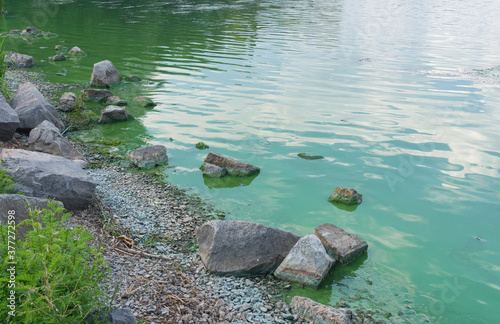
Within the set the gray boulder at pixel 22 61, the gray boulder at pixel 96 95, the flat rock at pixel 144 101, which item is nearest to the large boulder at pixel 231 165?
the flat rock at pixel 144 101

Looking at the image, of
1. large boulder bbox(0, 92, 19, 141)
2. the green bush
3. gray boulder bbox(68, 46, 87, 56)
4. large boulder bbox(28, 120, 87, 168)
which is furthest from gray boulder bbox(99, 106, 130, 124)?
gray boulder bbox(68, 46, 87, 56)

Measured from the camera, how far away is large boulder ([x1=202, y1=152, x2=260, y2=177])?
34.1ft

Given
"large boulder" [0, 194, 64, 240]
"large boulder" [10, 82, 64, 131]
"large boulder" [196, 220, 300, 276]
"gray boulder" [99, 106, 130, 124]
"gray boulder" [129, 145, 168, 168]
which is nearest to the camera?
"large boulder" [0, 194, 64, 240]

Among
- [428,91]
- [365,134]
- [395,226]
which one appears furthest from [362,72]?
[395,226]

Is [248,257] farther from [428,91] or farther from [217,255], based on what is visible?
[428,91]

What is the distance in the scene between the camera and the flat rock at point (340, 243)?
7.27m

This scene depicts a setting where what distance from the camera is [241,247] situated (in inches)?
273

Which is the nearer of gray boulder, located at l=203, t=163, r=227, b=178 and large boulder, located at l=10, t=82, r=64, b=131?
gray boulder, located at l=203, t=163, r=227, b=178

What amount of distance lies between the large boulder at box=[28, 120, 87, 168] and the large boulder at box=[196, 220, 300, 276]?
4515 millimetres

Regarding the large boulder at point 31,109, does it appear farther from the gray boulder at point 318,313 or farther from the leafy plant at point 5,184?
the gray boulder at point 318,313

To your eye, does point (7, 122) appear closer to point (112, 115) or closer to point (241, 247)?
point (112, 115)

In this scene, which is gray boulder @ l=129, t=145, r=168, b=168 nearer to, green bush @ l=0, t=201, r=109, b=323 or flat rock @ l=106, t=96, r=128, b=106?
flat rock @ l=106, t=96, r=128, b=106

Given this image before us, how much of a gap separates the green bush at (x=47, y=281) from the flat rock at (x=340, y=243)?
14.3ft

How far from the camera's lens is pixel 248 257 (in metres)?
6.86
